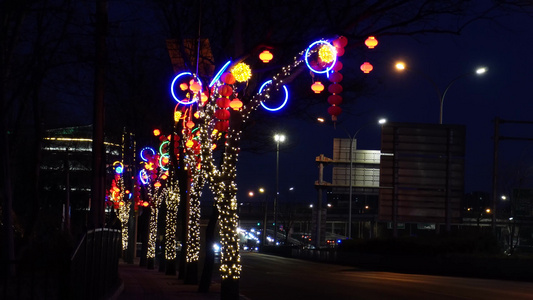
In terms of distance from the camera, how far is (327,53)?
591 inches

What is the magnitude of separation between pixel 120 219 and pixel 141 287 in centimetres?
2213

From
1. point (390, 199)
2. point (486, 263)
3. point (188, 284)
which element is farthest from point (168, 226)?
point (486, 263)

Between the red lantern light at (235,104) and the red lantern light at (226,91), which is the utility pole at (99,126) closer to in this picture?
the red lantern light at (226,91)

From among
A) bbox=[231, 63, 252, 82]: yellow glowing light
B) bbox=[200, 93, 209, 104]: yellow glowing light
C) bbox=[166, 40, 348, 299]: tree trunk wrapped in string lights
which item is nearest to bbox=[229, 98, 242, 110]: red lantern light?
bbox=[166, 40, 348, 299]: tree trunk wrapped in string lights

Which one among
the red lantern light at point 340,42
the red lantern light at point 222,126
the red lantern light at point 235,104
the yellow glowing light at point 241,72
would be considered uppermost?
the red lantern light at point 340,42

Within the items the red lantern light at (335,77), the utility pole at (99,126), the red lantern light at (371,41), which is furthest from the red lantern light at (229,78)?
the red lantern light at (371,41)

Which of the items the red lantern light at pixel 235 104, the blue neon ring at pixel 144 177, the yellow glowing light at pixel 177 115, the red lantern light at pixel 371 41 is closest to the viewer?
the red lantern light at pixel 371 41

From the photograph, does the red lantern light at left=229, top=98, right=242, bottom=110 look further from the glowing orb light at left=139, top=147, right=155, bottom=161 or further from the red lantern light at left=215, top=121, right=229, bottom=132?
the glowing orb light at left=139, top=147, right=155, bottom=161

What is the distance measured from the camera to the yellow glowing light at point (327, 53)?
1498cm

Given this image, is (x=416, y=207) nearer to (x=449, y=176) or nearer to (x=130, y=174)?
(x=449, y=176)

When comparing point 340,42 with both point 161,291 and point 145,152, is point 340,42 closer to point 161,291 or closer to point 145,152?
point 161,291

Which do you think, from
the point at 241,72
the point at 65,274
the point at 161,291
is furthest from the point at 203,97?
the point at 65,274

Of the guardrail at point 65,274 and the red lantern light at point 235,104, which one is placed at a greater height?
the red lantern light at point 235,104

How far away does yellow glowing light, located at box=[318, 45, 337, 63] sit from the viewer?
590 inches
